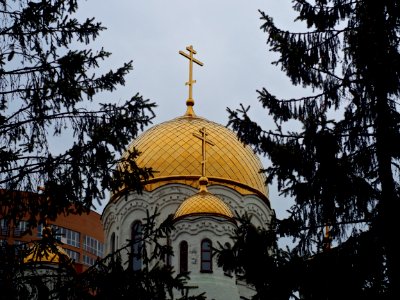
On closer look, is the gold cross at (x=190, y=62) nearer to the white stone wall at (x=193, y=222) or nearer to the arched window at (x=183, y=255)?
the white stone wall at (x=193, y=222)

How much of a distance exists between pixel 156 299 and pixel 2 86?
4006 millimetres

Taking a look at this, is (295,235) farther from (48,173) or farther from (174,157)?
(174,157)

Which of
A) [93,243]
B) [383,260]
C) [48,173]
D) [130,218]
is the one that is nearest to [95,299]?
[48,173]

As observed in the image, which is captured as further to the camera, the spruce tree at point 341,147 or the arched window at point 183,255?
the arched window at point 183,255

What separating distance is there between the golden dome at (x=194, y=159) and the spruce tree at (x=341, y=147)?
1372 cm

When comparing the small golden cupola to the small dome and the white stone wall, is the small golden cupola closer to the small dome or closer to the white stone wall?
the small dome

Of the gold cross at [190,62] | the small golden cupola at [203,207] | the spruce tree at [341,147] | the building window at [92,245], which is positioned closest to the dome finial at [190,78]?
the gold cross at [190,62]

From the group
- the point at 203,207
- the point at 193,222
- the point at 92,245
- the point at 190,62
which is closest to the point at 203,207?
the point at 203,207

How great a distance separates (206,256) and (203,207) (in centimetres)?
148

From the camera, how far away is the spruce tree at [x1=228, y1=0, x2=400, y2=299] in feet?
38.2

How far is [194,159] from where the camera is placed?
89.0 ft

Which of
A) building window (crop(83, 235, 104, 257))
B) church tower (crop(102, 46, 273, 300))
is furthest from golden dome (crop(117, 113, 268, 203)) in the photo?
building window (crop(83, 235, 104, 257))

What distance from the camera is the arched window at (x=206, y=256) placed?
22.8 meters

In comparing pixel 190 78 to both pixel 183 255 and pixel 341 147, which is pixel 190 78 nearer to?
pixel 183 255
